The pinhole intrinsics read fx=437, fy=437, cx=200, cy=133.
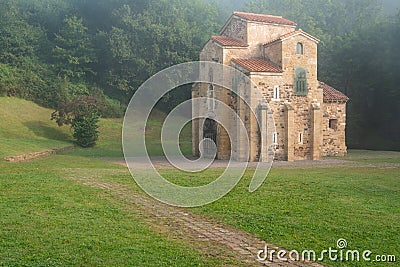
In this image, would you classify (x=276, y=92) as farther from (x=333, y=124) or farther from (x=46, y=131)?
(x=46, y=131)

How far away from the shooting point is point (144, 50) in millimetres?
48906

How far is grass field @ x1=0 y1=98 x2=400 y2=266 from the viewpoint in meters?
7.71

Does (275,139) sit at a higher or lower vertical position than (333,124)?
lower

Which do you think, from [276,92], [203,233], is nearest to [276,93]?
[276,92]

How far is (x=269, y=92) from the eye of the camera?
25.6 meters

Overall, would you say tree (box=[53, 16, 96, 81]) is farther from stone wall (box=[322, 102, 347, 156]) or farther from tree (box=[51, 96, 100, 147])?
stone wall (box=[322, 102, 347, 156])

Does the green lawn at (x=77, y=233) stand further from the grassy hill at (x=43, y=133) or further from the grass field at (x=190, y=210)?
the grassy hill at (x=43, y=133)

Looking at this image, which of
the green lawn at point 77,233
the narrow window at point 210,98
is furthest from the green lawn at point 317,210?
the narrow window at point 210,98

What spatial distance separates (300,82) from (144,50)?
85.5 feet

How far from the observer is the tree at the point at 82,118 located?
32.8 meters

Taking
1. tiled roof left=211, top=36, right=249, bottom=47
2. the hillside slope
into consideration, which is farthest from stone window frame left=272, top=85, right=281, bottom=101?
the hillside slope

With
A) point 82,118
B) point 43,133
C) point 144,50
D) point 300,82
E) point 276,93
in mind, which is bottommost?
point 43,133

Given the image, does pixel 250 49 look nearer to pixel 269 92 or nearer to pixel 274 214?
pixel 269 92

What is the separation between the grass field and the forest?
23.1 m
